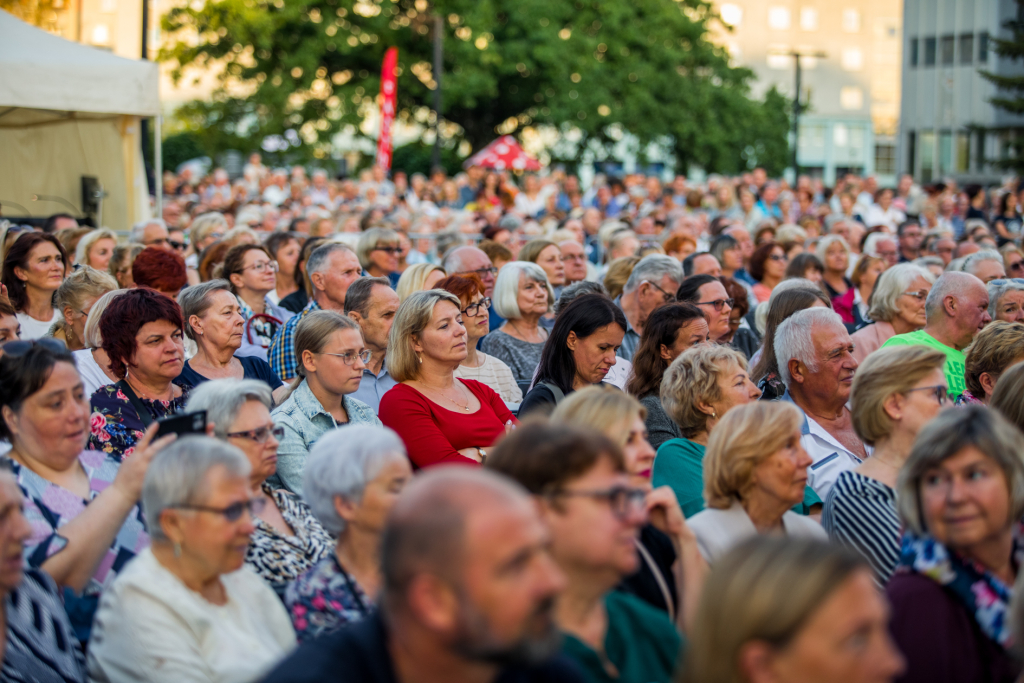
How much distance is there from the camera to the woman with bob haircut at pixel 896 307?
711cm

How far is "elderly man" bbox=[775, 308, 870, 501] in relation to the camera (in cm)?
523

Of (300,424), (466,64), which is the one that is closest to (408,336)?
(300,424)

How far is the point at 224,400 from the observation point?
3.79 m

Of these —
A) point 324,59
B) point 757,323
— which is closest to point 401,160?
point 324,59

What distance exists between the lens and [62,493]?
3533mm

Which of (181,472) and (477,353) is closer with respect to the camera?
(181,472)

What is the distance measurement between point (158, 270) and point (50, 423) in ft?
11.5

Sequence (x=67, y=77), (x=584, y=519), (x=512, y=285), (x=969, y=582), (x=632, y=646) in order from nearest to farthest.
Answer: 1. (x=584, y=519)
2. (x=632, y=646)
3. (x=969, y=582)
4. (x=512, y=285)
5. (x=67, y=77)

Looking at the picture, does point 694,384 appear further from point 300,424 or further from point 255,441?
point 255,441

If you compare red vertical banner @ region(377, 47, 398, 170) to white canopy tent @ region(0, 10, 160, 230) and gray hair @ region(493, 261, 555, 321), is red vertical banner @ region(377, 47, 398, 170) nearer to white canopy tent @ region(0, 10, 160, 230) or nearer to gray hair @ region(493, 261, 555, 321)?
white canopy tent @ region(0, 10, 160, 230)

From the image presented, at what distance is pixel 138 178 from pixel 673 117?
75.6 ft

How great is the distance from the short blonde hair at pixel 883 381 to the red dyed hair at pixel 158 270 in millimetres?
4537

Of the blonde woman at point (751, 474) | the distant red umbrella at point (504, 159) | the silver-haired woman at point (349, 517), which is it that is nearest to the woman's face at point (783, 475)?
the blonde woman at point (751, 474)

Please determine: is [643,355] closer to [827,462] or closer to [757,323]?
[827,462]
